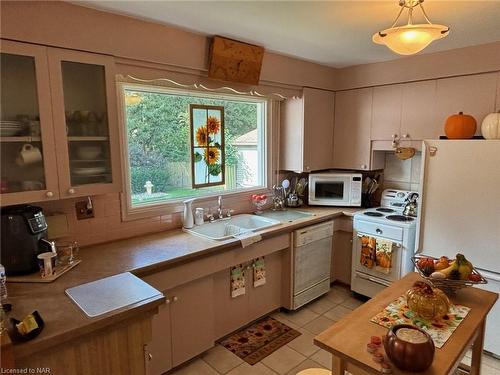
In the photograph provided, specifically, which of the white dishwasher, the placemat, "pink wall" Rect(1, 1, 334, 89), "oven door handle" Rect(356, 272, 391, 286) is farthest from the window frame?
the placemat

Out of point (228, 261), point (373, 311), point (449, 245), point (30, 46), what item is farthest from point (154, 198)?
point (449, 245)

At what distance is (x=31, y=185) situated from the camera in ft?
5.54

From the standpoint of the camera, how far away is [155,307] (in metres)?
Answer: 1.50

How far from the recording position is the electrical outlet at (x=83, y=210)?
2092 mm

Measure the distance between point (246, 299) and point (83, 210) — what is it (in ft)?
4.75

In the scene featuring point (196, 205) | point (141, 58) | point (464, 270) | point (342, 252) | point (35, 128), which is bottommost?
point (342, 252)

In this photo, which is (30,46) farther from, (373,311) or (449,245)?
(449,245)

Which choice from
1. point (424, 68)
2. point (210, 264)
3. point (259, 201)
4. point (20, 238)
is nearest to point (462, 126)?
point (424, 68)

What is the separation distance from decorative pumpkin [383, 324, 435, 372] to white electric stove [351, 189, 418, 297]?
5.89 feet

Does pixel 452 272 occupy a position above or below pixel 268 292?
above

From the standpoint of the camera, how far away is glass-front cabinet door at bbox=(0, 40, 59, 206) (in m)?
1.59

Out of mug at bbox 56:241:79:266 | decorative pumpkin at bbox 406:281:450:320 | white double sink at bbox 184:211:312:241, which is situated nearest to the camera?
decorative pumpkin at bbox 406:281:450:320

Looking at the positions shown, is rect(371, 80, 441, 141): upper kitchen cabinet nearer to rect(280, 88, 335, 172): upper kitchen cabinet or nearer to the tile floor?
rect(280, 88, 335, 172): upper kitchen cabinet

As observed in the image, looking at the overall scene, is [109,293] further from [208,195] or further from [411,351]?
[208,195]
